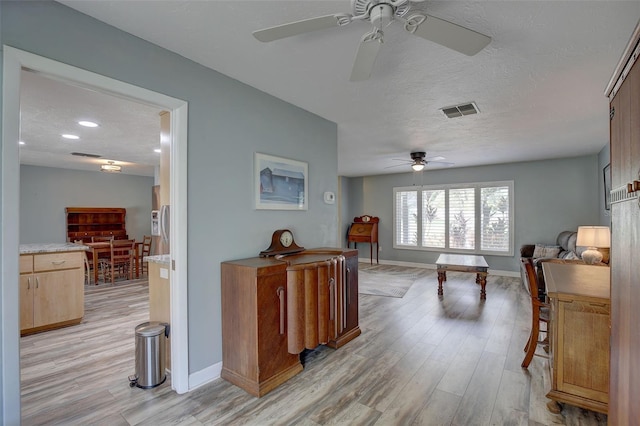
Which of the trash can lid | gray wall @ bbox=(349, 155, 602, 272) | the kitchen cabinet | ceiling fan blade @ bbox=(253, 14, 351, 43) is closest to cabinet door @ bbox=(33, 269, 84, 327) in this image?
the kitchen cabinet

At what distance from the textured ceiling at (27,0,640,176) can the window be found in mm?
2652

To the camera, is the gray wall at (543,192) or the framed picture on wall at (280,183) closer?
the framed picture on wall at (280,183)

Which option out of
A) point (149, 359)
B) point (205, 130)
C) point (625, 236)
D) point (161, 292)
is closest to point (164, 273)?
point (161, 292)

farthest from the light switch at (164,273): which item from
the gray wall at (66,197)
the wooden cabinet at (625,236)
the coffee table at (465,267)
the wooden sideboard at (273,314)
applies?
the gray wall at (66,197)

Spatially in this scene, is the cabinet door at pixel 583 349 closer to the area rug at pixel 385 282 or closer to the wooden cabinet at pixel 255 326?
the wooden cabinet at pixel 255 326

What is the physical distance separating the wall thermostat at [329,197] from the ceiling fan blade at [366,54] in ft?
5.68

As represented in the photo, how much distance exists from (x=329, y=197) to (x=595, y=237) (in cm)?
313

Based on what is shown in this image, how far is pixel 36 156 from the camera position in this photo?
556 centimetres

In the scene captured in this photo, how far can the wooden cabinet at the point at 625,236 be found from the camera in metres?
1.12

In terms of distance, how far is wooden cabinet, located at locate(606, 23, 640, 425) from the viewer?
3.68 ft

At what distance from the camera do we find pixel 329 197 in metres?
3.56

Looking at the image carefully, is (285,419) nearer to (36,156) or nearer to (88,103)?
(88,103)

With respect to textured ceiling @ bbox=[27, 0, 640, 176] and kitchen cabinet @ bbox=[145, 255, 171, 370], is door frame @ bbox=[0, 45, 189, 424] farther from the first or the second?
kitchen cabinet @ bbox=[145, 255, 171, 370]

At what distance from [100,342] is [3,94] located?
106 inches
